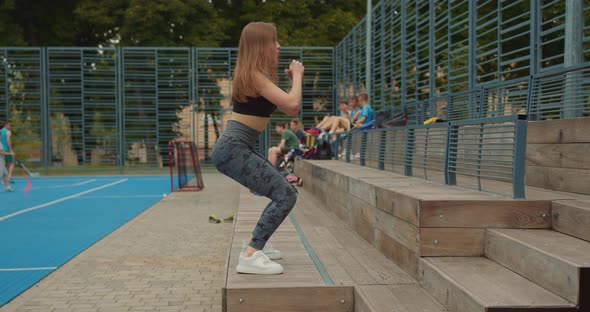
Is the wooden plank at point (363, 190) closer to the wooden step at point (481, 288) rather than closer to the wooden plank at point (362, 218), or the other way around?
the wooden plank at point (362, 218)

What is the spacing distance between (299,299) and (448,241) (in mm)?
1004

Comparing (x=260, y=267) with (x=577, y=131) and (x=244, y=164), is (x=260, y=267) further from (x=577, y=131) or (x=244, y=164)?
(x=577, y=131)

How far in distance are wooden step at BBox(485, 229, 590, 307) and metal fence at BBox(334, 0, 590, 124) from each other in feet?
7.72

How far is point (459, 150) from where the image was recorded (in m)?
5.10

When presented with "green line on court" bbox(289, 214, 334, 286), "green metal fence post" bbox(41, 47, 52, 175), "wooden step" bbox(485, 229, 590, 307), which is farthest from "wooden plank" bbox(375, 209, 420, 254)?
"green metal fence post" bbox(41, 47, 52, 175)

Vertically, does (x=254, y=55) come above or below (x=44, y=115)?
below

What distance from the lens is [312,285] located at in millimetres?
3896

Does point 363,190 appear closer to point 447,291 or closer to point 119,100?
point 447,291

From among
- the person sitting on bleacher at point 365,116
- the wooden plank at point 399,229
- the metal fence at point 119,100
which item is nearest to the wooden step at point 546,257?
the wooden plank at point 399,229

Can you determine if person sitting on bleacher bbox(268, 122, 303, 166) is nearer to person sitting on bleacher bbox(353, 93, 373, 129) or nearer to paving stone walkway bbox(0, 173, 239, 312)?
person sitting on bleacher bbox(353, 93, 373, 129)

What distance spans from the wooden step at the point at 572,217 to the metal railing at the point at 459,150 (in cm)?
25

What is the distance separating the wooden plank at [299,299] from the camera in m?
3.82

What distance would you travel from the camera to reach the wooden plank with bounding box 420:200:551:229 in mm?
3855

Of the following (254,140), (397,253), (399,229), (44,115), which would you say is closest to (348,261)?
(397,253)
